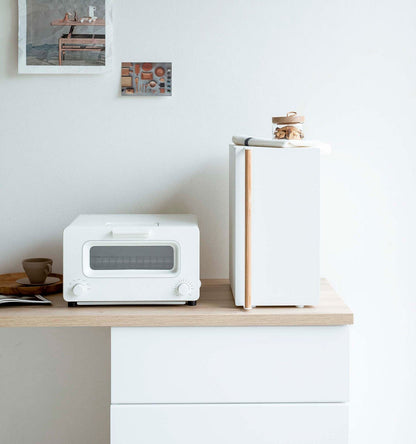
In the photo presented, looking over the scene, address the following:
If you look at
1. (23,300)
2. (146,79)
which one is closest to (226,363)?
(23,300)

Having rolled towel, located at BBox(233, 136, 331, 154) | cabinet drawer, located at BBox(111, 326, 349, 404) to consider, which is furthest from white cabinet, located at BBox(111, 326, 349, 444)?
rolled towel, located at BBox(233, 136, 331, 154)

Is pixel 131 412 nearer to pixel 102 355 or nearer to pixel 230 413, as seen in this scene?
pixel 230 413

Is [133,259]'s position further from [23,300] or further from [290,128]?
[290,128]

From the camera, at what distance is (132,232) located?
162 cm

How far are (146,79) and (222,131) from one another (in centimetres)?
27

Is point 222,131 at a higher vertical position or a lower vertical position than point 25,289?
higher

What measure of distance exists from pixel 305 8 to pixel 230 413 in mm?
1175

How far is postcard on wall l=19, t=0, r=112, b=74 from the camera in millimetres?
1944

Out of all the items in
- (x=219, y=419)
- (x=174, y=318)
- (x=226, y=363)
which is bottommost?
(x=219, y=419)

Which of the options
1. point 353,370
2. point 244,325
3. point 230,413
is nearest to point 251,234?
point 244,325

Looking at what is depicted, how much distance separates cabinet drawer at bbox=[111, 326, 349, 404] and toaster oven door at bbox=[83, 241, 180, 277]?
5.8 inches

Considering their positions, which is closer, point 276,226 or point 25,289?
point 276,226

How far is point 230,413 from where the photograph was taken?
1.60m

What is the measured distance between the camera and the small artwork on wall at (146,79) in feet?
6.41
